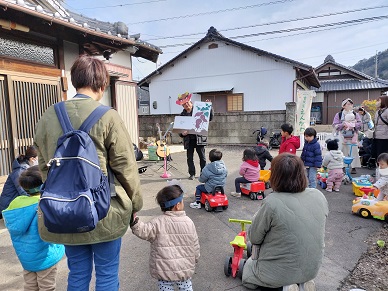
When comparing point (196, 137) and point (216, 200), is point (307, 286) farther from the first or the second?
point (196, 137)

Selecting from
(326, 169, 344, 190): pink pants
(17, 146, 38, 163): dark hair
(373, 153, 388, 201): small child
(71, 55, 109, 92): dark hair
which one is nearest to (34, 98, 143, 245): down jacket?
(71, 55, 109, 92): dark hair

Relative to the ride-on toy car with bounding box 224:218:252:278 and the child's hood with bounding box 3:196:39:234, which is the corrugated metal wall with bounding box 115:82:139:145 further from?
the ride-on toy car with bounding box 224:218:252:278

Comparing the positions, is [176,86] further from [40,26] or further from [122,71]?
[40,26]

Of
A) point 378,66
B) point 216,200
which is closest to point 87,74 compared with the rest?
point 216,200

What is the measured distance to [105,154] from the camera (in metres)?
1.71

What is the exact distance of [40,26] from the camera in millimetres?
5070

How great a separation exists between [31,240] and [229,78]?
1687cm

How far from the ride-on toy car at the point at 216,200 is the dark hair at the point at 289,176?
2385 millimetres

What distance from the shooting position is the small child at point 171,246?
228cm

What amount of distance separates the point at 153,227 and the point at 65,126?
113 centimetres

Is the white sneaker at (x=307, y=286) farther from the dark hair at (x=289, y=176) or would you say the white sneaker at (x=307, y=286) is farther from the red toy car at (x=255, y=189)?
the red toy car at (x=255, y=189)

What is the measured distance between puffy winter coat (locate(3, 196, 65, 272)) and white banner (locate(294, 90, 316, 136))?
11498 mm

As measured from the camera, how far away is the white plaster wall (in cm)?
1652

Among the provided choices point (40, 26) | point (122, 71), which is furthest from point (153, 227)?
point (122, 71)
